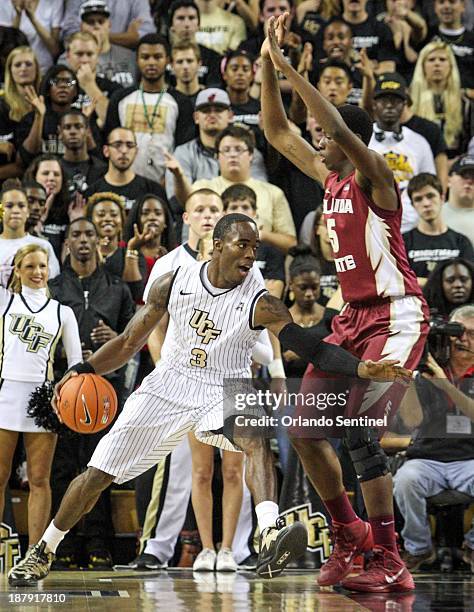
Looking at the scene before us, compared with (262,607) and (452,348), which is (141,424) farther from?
(452,348)

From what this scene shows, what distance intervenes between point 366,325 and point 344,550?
50.4 inches

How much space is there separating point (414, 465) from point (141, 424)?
2.56m

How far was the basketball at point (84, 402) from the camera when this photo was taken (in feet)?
19.9

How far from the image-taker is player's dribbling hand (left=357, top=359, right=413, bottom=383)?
17.9 feet

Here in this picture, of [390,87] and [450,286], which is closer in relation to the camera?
[450,286]

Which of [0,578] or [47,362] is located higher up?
[47,362]

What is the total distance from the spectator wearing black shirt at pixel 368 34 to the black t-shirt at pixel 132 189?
133 inches

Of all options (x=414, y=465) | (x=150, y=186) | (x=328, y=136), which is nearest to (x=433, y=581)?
(x=414, y=465)

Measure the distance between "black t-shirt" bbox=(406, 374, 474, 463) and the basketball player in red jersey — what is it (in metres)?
1.73

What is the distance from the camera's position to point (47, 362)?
25.6ft

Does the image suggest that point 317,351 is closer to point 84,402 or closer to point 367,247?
point 367,247

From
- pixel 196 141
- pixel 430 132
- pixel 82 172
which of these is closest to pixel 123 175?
pixel 82 172

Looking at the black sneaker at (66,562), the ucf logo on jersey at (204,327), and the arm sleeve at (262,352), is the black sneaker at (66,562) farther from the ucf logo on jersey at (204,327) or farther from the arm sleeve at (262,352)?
the ucf logo on jersey at (204,327)

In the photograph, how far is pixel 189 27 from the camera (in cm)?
1172
